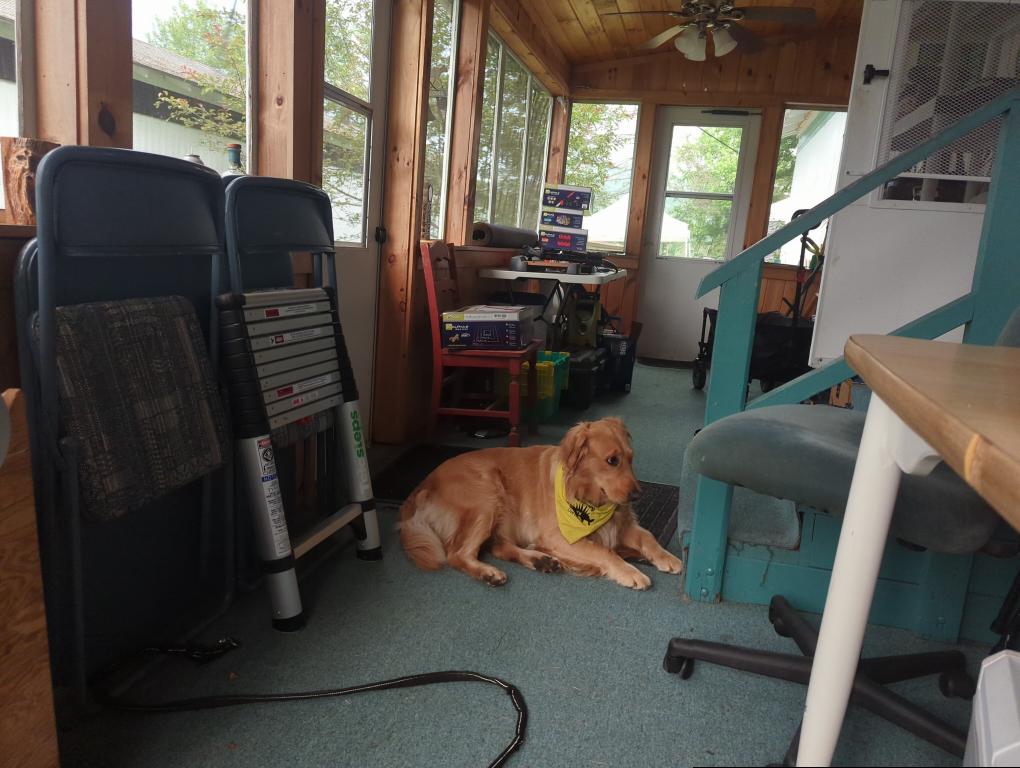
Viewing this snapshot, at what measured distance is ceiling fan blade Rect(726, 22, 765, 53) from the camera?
433cm

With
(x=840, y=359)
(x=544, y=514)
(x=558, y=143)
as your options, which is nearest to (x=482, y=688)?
(x=544, y=514)

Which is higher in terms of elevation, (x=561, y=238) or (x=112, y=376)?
(x=561, y=238)

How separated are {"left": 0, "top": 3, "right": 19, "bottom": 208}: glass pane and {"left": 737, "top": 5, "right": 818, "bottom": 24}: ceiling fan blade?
151 inches

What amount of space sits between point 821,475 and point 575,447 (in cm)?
97

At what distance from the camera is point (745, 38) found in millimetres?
4398

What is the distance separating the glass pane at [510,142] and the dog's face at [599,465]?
315 cm

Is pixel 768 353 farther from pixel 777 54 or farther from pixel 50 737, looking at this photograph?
pixel 50 737

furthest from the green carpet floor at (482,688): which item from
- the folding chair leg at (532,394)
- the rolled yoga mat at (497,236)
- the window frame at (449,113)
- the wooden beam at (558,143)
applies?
the wooden beam at (558,143)

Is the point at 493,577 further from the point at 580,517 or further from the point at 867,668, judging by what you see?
the point at 867,668

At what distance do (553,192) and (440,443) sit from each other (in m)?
2.09

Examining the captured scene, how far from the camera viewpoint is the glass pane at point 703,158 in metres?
6.17

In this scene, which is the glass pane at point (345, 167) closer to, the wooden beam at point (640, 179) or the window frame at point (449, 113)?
the window frame at point (449, 113)

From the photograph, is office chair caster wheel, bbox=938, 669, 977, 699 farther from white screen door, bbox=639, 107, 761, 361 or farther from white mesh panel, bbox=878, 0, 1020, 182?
white screen door, bbox=639, 107, 761, 361

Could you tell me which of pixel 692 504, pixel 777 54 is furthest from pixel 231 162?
pixel 777 54
